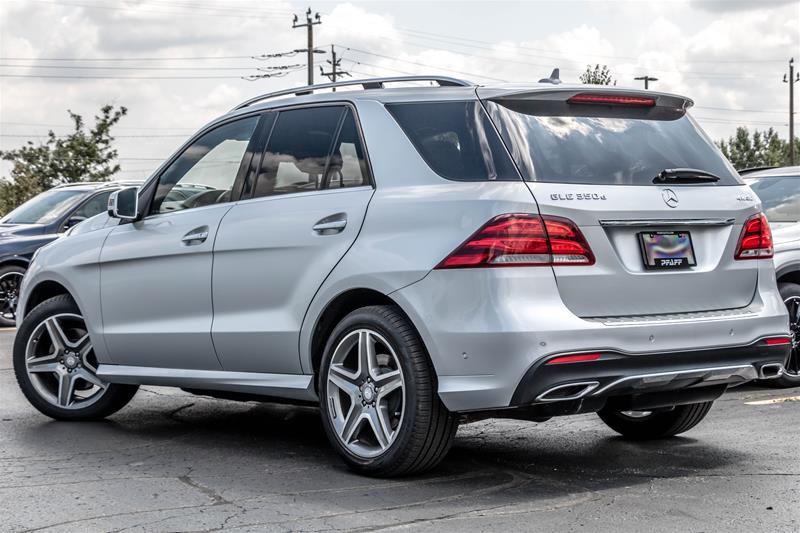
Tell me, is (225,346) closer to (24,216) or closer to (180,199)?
(180,199)

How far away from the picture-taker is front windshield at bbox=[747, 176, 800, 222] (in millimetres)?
9547

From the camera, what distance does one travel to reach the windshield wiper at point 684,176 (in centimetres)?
557

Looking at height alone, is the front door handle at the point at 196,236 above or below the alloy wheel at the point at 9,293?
above

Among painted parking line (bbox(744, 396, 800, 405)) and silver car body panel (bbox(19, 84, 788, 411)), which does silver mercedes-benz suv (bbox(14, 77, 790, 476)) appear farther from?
painted parking line (bbox(744, 396, 800, 405))

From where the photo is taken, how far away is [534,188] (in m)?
5.22

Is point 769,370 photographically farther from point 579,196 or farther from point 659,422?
point 579,196

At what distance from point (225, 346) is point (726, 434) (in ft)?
9.47

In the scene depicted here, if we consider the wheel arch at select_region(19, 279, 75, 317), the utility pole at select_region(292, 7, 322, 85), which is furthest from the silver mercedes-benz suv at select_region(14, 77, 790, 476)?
the utility pole at select_region(292, 7, 322, 85)

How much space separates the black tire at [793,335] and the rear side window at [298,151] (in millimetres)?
4221

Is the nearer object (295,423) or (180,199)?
(180,199)

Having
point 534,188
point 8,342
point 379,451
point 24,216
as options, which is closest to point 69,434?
point 379,451

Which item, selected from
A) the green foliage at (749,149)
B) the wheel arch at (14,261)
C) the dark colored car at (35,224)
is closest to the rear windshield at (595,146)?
the dark colored car at (35,224)

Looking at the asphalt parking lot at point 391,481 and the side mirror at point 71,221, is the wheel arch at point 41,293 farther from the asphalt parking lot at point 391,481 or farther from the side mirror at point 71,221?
the side mirror at point 71,221

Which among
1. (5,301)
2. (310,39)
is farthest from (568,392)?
(310,39)
